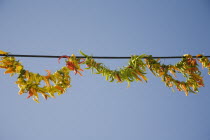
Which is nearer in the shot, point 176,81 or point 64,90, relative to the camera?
point 64,90

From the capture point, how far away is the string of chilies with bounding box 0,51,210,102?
355 centimetres

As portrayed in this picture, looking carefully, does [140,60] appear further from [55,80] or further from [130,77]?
[55,80]

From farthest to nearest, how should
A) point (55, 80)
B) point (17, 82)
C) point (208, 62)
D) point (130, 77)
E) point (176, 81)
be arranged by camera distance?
point (208, 62) → point (176, 81) → point (130, 77) → point (55, 80) → point (17, 82)

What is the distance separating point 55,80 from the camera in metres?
3.76

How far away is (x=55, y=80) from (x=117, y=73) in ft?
3.64

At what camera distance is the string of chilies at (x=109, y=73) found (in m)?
3.55

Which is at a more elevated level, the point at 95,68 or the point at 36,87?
the point at 95,68

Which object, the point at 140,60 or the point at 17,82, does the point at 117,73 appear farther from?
the point at 17,82

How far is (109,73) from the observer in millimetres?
3990

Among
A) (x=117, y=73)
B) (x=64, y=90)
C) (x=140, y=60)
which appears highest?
(x=140, y=60)

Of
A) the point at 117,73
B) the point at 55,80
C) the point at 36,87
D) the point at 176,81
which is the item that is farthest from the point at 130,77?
the point at 36,87

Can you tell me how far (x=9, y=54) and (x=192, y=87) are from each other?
3.55 metres

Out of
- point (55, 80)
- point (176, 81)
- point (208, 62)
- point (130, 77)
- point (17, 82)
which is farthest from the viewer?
point (208, 62)

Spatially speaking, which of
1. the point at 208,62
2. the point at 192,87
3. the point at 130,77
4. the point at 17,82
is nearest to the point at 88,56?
the point at 130,77
